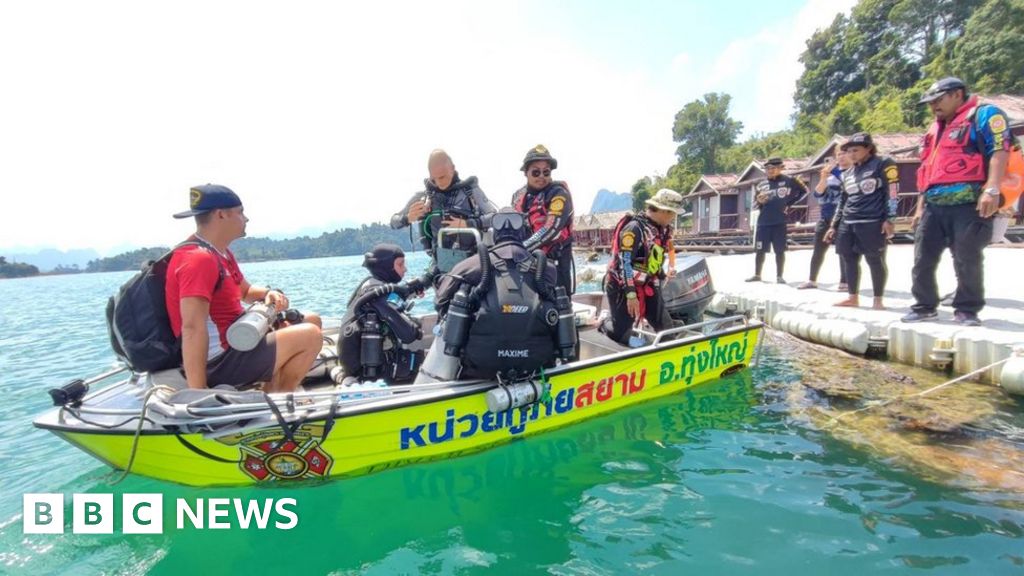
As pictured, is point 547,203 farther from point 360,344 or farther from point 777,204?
point 777,204

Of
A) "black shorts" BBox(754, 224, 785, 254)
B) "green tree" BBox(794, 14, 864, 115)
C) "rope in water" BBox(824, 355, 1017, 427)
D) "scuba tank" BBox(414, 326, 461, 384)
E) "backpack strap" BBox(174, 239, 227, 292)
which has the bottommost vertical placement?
"rope in water" BBox(824, 355, 1017, 427)

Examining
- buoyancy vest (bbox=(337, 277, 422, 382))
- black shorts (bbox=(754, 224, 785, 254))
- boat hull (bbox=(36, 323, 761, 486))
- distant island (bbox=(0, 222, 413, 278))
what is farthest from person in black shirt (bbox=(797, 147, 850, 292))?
distant island (bbox=(0, 222, 413, 278))

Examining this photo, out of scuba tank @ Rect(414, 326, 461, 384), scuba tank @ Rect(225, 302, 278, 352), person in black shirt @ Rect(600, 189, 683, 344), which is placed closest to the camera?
scuba tank @ Rect(225, 302, 278, 352)

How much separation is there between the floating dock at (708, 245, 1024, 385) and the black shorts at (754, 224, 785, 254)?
0.78 meters

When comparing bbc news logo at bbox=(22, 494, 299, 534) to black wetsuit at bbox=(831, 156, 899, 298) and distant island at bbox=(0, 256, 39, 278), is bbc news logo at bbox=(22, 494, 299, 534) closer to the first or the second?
black wetsuit at bbox=(831, 156, 899, 298)

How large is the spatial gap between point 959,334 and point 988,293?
2.64 meters

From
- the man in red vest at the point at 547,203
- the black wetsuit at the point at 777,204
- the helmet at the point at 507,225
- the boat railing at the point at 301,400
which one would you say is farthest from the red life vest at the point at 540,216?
the black wetsuit at the point at 777,204

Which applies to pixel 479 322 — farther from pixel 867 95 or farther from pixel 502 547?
pixel 867 95

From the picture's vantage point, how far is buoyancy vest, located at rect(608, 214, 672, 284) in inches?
205

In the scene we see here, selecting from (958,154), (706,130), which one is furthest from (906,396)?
(706,130)

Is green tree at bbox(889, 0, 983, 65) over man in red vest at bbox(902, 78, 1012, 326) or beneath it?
over

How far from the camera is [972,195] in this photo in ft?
16.9

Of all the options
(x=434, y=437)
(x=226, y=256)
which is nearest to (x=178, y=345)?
(x=226, y=256)

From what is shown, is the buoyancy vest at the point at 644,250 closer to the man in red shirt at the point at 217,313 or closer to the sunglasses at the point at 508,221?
the sunglasses at the point at 508,221
